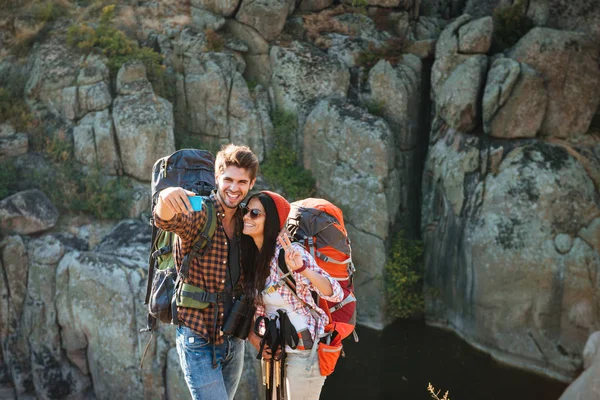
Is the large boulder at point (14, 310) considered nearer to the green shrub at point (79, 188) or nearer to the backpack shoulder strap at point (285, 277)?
the green shrub at point (79, 188)

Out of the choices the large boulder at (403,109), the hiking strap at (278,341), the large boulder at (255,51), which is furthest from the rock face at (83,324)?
the hiking strap at (278,341)

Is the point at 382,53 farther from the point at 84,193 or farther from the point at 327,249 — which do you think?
the point at 327,249

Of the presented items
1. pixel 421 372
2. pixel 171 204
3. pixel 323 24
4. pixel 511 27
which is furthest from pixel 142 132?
pixel 171 204

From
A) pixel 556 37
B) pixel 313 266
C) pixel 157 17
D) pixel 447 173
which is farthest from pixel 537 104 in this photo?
pixel 313 266

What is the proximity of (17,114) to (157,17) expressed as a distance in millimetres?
3942

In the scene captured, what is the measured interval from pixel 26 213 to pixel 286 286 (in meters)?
8.64

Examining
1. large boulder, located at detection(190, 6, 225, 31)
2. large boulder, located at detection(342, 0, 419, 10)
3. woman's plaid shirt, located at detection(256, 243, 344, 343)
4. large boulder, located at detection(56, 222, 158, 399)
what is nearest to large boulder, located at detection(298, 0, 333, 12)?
large boulder, located at detection(342, 0, 419, 10)

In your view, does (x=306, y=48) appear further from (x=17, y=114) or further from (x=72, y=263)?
(x=72, y=263)

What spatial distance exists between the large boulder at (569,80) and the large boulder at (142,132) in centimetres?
762

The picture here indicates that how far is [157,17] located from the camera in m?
14.4

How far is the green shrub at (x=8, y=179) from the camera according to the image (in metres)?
11.4

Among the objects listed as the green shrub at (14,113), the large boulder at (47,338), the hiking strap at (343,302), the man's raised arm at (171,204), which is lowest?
the large boulder at (47,338)

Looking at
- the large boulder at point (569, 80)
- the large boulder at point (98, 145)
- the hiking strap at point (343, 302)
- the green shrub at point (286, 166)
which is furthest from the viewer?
the green shrub at point (286, 166)

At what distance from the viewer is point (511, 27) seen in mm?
13469
